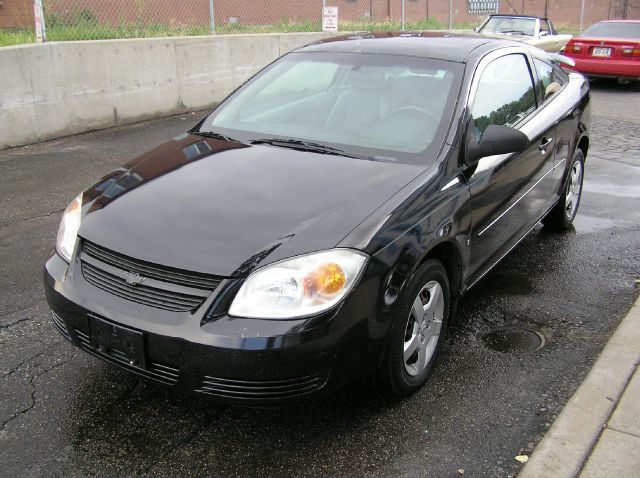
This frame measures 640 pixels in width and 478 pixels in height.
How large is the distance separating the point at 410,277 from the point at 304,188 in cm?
65

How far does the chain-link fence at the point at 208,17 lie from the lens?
28.1 feet

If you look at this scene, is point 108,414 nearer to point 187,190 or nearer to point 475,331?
point 187,190

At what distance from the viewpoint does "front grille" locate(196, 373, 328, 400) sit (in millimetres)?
2562

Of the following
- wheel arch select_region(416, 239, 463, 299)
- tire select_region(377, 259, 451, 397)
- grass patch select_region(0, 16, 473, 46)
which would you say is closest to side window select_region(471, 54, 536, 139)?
wheel arch select_region(416, 239, 463, 299)

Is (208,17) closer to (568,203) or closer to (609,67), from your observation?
(568,203)

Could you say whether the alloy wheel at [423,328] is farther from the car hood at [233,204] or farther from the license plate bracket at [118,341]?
the license plate bracket at [118,341]

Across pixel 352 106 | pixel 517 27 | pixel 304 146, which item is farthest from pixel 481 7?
pixel 304 146

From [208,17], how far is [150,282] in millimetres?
8809

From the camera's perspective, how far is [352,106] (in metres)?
3.79

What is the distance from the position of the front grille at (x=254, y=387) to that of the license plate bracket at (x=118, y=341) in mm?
289

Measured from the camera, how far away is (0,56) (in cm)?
727

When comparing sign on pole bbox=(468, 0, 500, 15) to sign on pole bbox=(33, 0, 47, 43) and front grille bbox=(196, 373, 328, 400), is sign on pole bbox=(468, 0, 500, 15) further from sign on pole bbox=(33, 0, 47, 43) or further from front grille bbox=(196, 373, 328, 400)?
front grille bbox=(196, 373, 328, 400)

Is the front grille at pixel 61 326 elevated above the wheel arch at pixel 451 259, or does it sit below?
below

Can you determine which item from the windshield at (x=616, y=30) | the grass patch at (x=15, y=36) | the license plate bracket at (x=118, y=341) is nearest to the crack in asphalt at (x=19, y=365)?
the license plate bracket at (x=118, y=341)
